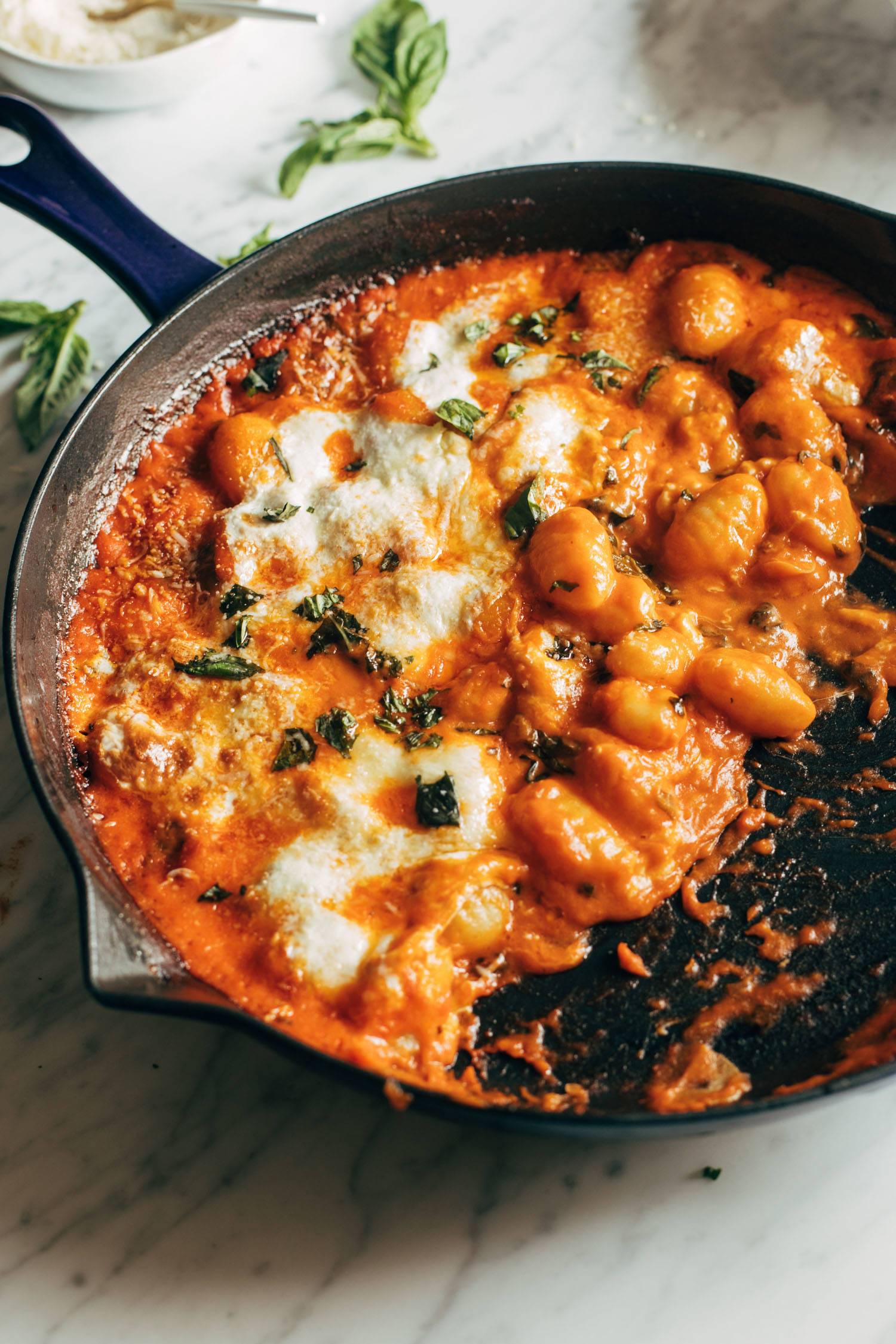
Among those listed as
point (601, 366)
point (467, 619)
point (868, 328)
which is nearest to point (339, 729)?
point (467, 619)

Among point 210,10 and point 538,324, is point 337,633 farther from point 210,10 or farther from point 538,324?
point 210,10

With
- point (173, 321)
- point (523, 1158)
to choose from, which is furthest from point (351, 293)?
point (523, 1158)

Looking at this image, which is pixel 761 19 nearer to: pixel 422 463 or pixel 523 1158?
pixel 422 463

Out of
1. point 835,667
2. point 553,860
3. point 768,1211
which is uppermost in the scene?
point 835,667

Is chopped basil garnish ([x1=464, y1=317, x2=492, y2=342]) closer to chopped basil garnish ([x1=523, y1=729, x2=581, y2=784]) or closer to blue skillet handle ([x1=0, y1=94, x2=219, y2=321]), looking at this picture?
blue skillet handle ([x1=0, y1=94, x2=219, y2=321])

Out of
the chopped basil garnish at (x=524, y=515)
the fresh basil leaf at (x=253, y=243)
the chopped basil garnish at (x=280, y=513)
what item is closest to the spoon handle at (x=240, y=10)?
the fresh basil leaf at (x=253, y=243)

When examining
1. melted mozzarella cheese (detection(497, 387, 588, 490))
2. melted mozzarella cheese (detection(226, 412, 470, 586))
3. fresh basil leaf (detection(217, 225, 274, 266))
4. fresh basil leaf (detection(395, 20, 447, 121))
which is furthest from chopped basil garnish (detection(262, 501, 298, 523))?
fresh basil leaf (detection(395, 20, 447, 121))

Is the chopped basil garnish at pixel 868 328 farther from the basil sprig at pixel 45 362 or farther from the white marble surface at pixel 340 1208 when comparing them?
the basil sprig at pixel 45 362
